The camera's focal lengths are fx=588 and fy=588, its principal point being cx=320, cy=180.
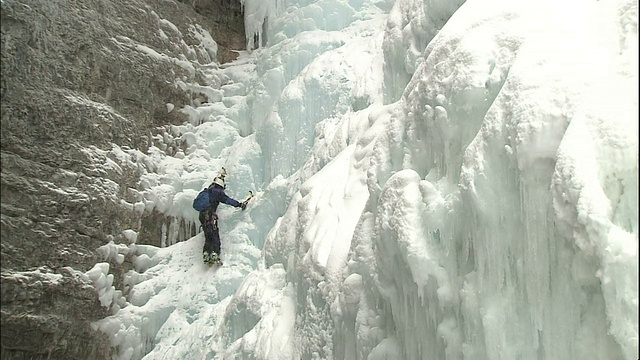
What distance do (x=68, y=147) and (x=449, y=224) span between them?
445 centimetres

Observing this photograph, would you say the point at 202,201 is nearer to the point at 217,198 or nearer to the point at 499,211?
the point at 217,198

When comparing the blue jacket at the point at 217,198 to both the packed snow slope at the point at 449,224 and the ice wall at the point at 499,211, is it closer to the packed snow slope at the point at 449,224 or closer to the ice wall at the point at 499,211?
the packed snow slope at the point at 449,224

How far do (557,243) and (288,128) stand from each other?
16.3 feet

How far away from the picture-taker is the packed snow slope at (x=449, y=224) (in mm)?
2793

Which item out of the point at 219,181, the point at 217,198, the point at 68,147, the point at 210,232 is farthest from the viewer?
the point at 219,181

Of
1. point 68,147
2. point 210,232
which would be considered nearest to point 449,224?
point 210,232

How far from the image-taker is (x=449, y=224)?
348 cm

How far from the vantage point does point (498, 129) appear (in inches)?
127

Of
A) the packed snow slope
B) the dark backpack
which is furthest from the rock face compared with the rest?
the dark backpack

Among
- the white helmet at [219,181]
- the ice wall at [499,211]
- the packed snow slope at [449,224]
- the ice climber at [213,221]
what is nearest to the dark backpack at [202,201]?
the ice climber at [213,221]

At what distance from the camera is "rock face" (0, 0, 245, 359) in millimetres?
5559

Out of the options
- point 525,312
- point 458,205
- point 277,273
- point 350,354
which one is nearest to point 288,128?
point 277,273

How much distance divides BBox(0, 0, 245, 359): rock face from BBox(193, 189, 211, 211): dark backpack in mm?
525

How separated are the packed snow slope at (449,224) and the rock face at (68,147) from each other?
30 cm
